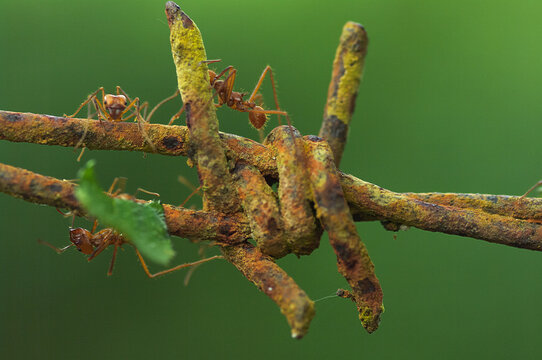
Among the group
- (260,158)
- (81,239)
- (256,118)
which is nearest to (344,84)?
(260,158)

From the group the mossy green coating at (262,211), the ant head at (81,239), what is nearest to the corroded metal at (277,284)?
the mossy green coating at (262,211)

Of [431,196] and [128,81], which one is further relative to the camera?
[128,81]

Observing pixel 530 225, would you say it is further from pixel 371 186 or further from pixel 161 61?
pixel 161 61

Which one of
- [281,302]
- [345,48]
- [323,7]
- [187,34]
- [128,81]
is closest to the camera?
[281,302]

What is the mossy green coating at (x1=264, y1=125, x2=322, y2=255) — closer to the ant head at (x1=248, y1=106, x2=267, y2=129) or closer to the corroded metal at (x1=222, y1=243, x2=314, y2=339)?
the corroded metal at (x1=222, y1=243, x2=314, y2=339)

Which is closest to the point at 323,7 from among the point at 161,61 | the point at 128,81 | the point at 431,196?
the point at 161,61

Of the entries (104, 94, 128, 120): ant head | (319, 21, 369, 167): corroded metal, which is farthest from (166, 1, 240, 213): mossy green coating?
(104, 94, 128, 120): ant head
